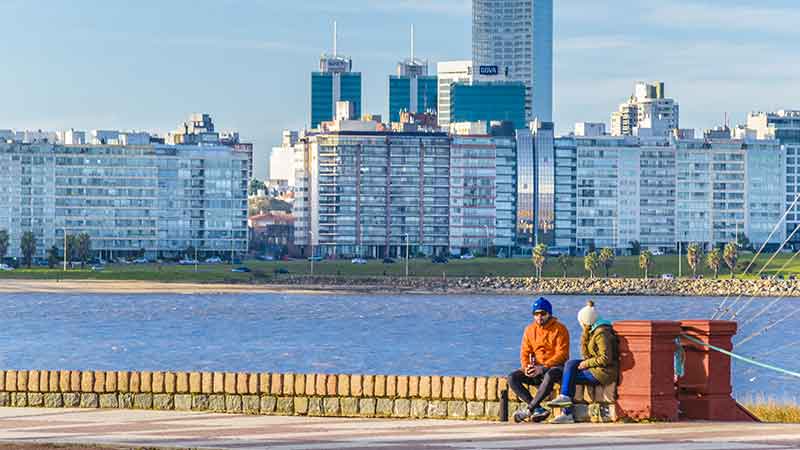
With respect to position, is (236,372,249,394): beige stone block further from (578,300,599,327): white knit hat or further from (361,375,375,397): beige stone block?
(578,300,599,327): white knit hat

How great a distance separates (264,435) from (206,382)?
381 centimetres

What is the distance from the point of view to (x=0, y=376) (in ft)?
99.9

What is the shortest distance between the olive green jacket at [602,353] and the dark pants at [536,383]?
53 cm

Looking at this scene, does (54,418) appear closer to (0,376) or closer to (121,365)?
(0,376)

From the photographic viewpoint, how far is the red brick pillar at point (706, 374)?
1103 inches

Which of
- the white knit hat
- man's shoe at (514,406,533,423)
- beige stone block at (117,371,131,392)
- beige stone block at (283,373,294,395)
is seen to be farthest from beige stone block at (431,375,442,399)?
beige stone block at (117,371,131,392)

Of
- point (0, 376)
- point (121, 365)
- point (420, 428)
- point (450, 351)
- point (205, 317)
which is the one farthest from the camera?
point (205, 317)

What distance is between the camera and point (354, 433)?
2606cm

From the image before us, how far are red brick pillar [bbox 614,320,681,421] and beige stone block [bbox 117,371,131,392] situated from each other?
7276 mm

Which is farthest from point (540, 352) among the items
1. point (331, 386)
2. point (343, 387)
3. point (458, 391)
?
point (331, 386)

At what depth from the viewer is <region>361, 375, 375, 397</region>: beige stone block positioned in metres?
28.8

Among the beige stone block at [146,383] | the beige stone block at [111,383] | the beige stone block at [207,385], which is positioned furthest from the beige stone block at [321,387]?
the beige stone block at [111,383]

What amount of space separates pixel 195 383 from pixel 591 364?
5.90 meters

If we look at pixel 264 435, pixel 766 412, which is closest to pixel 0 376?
pixel 264 435
